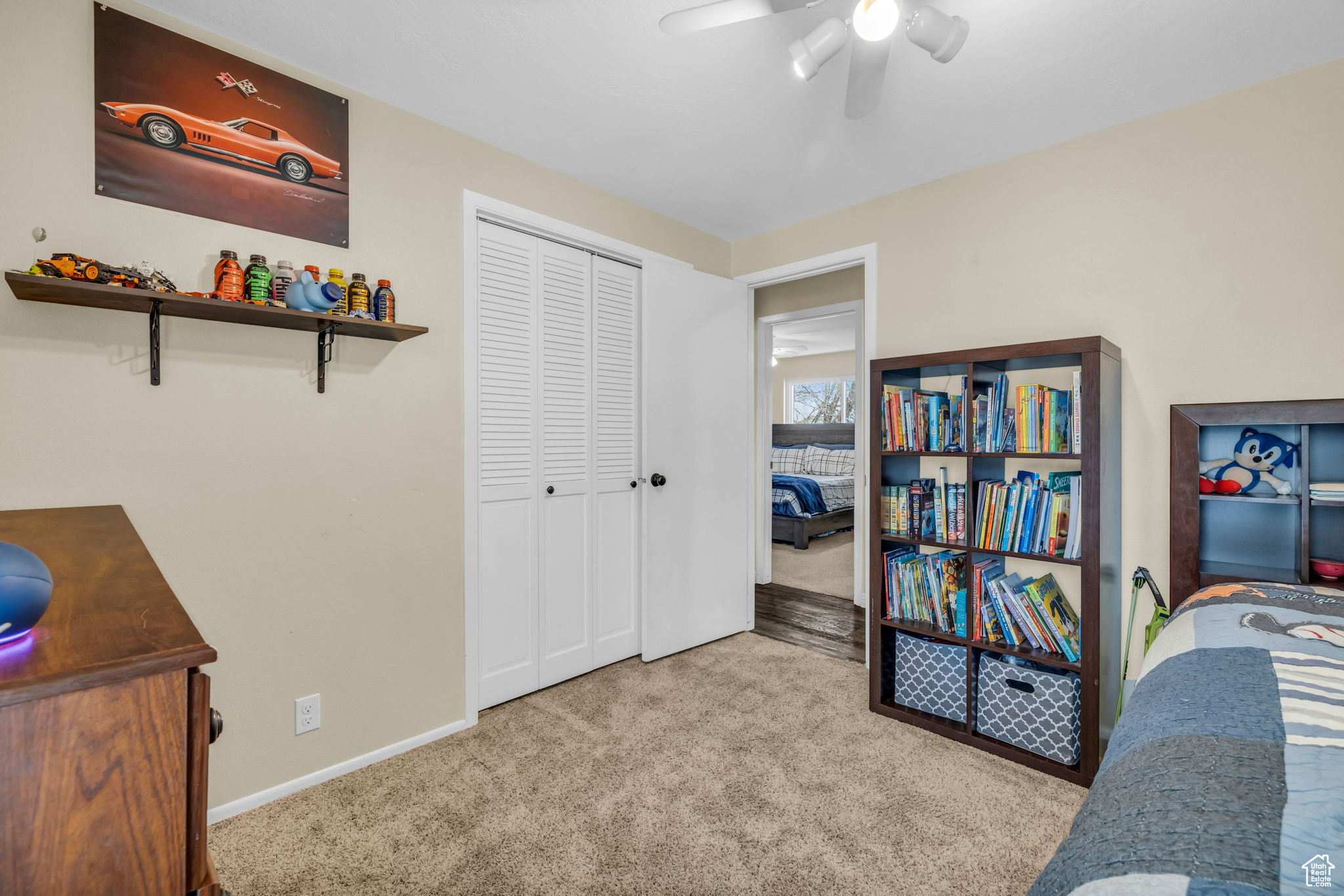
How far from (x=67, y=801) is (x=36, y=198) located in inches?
69.9

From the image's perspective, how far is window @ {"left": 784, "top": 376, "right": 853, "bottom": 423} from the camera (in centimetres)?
844

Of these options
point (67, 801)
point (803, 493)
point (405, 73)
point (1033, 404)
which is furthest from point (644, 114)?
point (803, 493)

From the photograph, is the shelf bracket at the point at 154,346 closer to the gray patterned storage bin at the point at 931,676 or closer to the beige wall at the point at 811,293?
the gray patterned storage bin at the point at 931,676

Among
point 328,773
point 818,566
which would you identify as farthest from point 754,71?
point 818,566

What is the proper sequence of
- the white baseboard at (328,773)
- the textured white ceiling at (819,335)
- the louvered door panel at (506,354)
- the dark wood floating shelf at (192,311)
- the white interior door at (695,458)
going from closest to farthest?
the dark wood floating shelf at (192,311)
the white baseboard at (328,773)
the louvered door panel at (506,354)
the white interior door at (695,458)
the textured white ceiling at (819,335)

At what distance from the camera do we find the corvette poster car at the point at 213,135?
1.62 m

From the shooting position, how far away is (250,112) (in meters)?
1.84

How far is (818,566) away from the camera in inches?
201

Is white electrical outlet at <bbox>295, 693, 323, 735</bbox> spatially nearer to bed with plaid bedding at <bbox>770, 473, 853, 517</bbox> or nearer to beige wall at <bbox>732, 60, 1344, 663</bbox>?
beige wall at <bbox>732, 60, 1344, 663</bbox>

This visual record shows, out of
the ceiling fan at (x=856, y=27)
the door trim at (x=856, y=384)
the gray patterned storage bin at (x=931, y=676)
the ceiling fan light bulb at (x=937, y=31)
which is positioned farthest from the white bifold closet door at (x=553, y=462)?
the ceiling fan light bulb at (x=937, y=31)

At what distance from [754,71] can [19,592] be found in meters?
2.10

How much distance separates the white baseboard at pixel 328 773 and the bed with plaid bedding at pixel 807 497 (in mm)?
3843

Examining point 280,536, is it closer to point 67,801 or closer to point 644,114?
point 67,801

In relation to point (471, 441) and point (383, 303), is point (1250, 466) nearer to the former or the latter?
point (471, 441)
